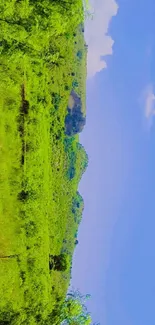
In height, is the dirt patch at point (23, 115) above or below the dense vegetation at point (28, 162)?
above

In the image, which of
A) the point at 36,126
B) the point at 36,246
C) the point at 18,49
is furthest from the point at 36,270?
the point at 18,49

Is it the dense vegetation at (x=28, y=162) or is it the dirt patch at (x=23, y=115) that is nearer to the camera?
the dense vegetation at (x=28, y=162)

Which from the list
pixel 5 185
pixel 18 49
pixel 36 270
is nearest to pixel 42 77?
pixel 5 185

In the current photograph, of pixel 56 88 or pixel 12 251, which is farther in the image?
pixel 56 88

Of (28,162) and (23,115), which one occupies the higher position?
(23,115)

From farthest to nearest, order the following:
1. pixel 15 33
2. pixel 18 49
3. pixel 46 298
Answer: pixel 46 298 → pixel 18 49 → pixel 15 33

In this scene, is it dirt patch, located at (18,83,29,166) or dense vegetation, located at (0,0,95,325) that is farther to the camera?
dirt patch, located at (18,83,29,166)

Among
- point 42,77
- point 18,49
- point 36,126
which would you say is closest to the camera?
point 18,49

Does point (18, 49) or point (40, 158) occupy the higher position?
point (40, 158)

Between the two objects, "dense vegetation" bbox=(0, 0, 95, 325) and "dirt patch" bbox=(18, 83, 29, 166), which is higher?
"dirt patch" bbox=(18, 83, 29, 166)

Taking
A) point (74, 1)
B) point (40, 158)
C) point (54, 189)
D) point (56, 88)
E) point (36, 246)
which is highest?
point (56, 88)

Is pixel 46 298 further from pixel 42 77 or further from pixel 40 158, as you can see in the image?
pixel 42 77
